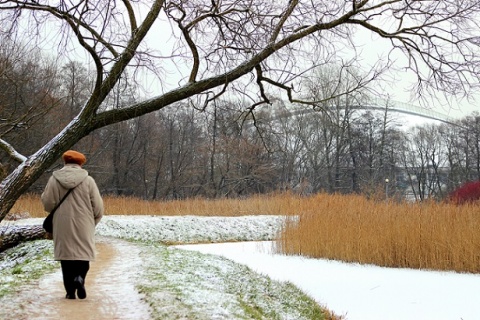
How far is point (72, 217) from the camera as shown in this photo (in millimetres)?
4699

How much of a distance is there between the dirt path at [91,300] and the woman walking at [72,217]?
0.31 metres

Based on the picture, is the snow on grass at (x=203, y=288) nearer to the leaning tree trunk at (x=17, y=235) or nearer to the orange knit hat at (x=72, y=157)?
the leaning tree trunk at (x=17, y=235)

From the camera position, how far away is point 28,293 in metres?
5.44

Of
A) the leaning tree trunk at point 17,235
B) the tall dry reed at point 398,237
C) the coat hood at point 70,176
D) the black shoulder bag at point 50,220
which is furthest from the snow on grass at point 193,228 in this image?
the coat hood at point 70,176

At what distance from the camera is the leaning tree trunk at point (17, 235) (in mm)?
11350

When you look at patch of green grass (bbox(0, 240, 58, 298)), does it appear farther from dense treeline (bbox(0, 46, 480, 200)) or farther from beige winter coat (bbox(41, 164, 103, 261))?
dense treeline (bbox(0, 46, 480, 200))

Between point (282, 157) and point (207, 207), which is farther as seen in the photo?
point (282, 157)

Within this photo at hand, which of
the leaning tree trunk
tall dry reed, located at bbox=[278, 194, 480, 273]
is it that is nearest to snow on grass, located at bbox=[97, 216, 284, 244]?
the leaning tree trunk

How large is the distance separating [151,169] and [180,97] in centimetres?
3484

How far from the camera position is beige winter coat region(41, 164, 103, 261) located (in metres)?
4.68

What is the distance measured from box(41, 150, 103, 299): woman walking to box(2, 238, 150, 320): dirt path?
314mm

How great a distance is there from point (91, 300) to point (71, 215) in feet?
3.12

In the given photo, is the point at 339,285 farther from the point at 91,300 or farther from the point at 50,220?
the point at 50,220

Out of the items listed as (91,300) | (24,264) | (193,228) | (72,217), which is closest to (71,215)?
(72,217)
